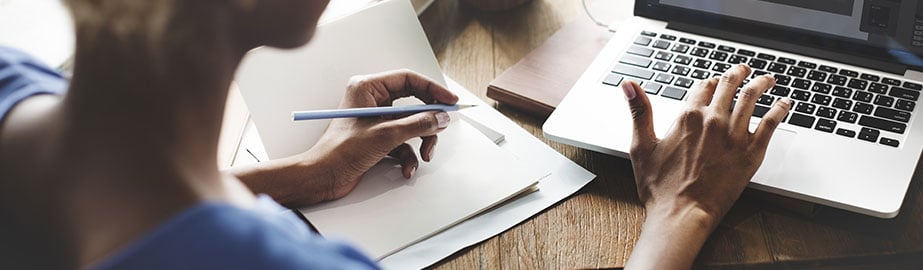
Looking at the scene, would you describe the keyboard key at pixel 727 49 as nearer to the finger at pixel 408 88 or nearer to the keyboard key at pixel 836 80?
the keyboard key at pixel 836 80

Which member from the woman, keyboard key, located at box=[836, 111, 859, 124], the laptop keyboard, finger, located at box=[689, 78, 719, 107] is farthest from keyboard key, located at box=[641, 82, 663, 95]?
the woman

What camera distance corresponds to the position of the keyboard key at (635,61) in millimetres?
1134

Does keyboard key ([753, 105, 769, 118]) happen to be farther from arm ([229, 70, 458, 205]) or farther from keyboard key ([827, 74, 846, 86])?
arm ([229, 70, 458, 205])

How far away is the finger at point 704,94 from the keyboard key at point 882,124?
0.17 metres

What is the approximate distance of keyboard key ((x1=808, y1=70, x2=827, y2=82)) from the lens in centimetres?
107

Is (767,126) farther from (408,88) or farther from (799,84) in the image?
(408,88)

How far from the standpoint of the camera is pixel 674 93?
1.08 meters

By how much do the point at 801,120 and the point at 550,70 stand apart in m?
0.32

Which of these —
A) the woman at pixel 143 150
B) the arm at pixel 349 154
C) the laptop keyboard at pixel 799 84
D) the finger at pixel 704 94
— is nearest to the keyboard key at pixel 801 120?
the laptop keyboard at pixel 799 84

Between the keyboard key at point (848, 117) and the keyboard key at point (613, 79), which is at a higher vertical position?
the keyboard key at point (613, 79)

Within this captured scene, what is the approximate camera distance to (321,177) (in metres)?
0.95

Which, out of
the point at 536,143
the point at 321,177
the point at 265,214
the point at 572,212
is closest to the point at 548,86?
the point at 536,143

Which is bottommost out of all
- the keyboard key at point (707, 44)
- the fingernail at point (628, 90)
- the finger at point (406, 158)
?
the keyboard key at point (707, 44)

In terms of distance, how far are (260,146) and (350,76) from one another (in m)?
0.13
